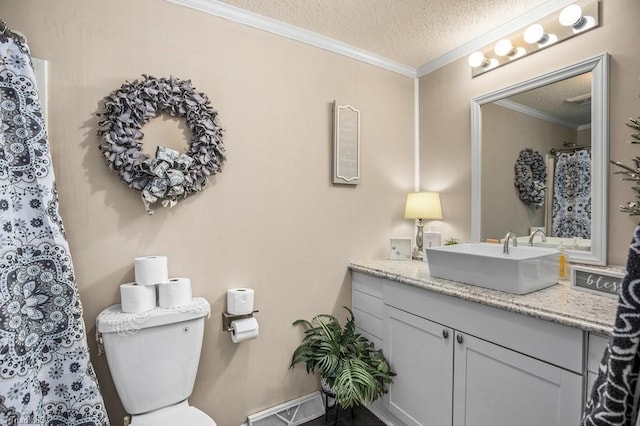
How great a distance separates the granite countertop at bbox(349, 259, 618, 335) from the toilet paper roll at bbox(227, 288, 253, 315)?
79cm

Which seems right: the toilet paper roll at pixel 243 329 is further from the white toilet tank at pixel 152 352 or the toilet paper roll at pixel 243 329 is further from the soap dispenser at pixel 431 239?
the soap dispenser at pixel 431 239

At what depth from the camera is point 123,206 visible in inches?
59.1

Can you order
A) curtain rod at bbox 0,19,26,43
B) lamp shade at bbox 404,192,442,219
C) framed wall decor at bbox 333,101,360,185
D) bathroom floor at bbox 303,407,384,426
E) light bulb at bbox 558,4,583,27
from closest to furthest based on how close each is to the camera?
curtain rod at bbox 0,19,26,43 < light bulb at bbox 558,4,583,27 < bathroom floor at bbox 303,407,384,426 < framed wall decor at bbox 333,101,360,185 < lamp shade at bbox 404,192,442,219

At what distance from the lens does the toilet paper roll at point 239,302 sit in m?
1.66

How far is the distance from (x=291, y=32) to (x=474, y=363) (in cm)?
206

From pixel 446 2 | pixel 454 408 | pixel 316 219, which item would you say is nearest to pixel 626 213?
pixel 454 408

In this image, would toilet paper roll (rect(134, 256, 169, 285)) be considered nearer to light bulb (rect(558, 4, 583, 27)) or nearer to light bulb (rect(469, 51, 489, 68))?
light bulb (rect(469, 51, 489, 68))

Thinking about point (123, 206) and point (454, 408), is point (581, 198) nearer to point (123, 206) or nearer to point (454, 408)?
point (454, 408)

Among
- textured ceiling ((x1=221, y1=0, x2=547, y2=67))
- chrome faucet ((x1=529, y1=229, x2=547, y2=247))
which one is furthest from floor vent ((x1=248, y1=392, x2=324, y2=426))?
textured ceiling ((x1=221, y1=0, x2=547, y2=67))

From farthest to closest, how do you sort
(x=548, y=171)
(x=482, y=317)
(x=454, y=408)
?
(x=548, y=171)
(x=454, y=408)
(x=482, y=317)

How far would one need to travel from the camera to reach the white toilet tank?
1311 mm

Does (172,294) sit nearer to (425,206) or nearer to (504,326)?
(504,326)

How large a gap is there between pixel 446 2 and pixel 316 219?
142 centimetres

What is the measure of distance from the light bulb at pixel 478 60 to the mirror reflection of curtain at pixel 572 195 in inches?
29.5
